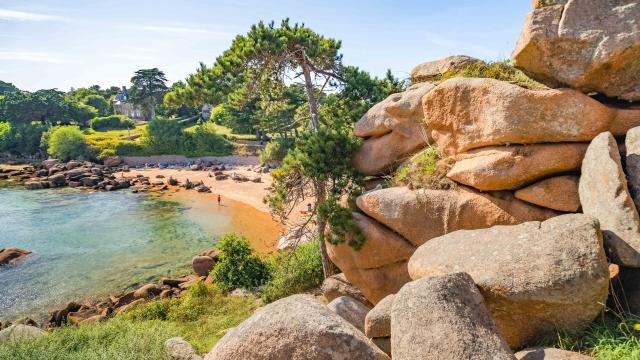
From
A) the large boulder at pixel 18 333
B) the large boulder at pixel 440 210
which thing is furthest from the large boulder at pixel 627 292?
the large boulder at pixel 18 333

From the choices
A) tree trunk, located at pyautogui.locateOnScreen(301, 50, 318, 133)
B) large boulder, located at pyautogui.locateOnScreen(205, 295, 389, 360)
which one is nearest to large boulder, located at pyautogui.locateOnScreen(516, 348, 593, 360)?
large boulder, located at pyautogui.locateOnScreen(205, 295, 389, 360)

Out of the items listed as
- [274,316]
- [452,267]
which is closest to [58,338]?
[274,316]

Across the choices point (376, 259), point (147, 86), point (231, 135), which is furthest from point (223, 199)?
point (147, 86)

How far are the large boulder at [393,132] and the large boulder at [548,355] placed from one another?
7.26 m

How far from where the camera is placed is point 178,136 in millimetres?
78250

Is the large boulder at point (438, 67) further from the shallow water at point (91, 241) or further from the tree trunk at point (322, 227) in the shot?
the shallow water at point (91, 241)

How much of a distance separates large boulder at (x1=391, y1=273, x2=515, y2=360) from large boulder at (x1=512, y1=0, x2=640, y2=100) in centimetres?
526

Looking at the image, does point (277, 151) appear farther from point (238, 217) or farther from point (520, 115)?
point (520, 115)

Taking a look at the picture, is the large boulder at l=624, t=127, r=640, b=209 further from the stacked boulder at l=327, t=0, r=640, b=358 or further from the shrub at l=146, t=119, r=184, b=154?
the shrub at l=146, t=119, r=184, b=154

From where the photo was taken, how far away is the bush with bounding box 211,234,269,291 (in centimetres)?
2169

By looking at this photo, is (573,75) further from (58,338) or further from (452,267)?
(58,338)

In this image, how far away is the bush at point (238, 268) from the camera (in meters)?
21.7

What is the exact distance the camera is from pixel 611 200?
6562mm

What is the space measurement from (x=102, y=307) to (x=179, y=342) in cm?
1256
